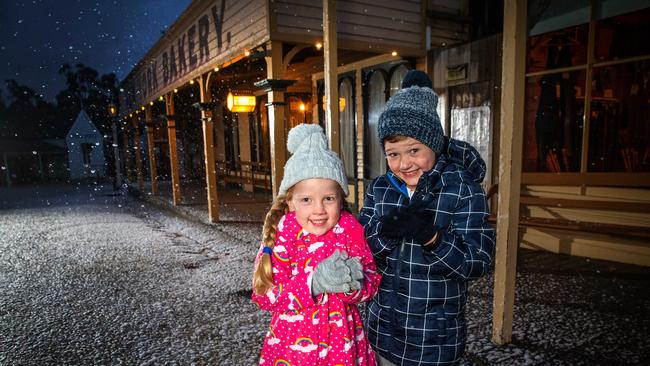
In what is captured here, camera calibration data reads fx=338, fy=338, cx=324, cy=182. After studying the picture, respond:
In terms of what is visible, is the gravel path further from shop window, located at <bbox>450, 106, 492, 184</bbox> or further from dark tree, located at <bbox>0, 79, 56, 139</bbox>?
dark tree, located at <bbox>0, 79, 56, 139</bbox>

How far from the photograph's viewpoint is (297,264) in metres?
1.54

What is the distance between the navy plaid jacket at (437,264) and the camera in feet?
4.62

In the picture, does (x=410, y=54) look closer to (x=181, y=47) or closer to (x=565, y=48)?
(x=565, y=48)

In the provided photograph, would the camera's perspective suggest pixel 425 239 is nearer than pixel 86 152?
Yes

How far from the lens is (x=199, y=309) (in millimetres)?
4109

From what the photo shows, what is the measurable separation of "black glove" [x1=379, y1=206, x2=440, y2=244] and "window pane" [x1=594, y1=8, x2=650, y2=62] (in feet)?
20.7

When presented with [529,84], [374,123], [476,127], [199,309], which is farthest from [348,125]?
[199,309]

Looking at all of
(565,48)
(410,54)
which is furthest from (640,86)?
(410,54)

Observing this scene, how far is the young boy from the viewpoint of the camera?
55.0 inches

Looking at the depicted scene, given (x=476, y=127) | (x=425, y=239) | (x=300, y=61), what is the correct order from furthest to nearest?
1. (x=300, y=61)
2. (x=476, y=127)
3. (x=425, y=239)

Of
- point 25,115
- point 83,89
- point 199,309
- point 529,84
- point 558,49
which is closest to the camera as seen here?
point 199,309

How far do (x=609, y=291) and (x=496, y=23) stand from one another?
6.24m

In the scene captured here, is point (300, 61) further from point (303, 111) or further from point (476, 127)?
point (476, 127)

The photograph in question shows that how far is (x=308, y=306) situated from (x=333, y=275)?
0.20 metres
